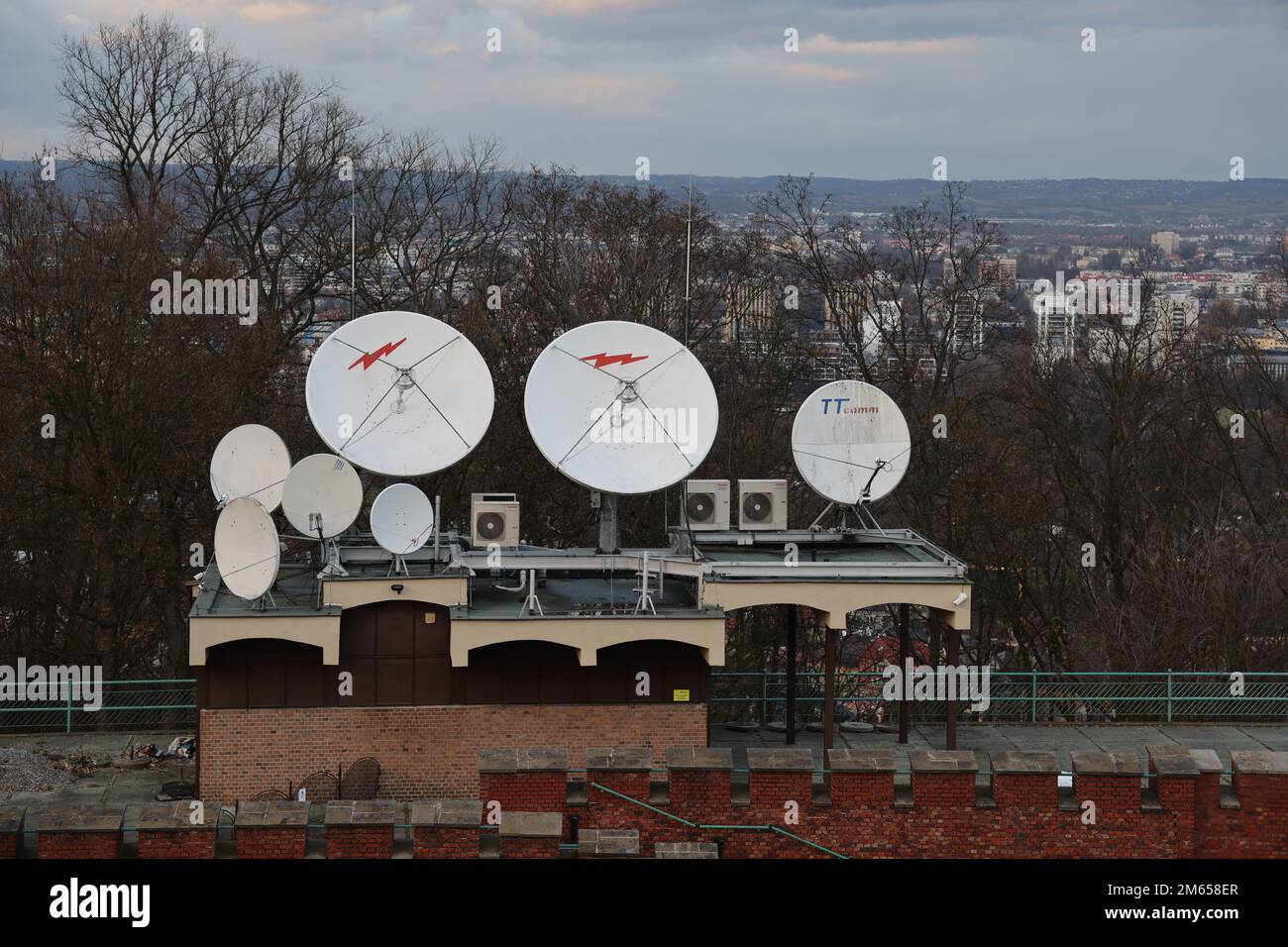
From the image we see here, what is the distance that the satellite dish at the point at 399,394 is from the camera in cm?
2975

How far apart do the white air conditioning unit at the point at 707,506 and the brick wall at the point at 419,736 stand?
14.9 ft

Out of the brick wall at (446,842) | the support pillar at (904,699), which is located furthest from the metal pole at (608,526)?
the brick wall at (446,842)

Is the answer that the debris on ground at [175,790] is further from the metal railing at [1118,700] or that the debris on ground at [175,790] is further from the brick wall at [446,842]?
the brick wall at [446,842]

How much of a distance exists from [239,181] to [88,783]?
39.6 meters

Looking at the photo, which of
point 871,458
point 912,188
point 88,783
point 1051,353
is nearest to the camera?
point 88,783

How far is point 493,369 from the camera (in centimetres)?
5356

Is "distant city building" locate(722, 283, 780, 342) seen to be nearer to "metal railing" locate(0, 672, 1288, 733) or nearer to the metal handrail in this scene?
"metal railing" locate(0, 672, 1288, 733)

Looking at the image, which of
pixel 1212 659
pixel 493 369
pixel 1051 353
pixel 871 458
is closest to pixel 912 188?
pixel 1051 353

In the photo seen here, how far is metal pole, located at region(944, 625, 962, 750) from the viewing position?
2889 cm

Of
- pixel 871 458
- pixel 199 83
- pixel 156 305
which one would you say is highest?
pixel 199 83

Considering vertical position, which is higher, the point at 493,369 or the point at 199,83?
the point at 199,83

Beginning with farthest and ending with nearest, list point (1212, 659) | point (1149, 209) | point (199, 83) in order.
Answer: point (1149, 209) → point (199, 83) → point (1212, 659)

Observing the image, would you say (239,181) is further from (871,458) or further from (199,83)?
(871,458)

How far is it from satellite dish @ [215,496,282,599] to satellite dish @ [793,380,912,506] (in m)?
10.2
